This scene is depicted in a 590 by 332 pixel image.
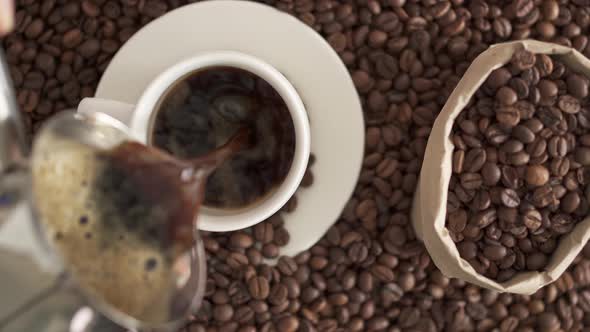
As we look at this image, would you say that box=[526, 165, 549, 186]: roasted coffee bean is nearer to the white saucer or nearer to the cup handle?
the white saucer

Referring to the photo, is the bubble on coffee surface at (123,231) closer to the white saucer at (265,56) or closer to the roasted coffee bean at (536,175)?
the white saucer at (265,56)

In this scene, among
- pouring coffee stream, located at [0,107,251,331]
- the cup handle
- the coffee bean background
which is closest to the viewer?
pouring coffee stream, located at [0,107,251,331]

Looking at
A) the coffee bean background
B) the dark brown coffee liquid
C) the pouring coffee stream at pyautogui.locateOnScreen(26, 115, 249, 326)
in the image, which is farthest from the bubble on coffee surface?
the coffee bean background

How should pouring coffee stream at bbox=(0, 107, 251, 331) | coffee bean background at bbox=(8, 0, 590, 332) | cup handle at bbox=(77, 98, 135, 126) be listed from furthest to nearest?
coffee bean background at bbox=(8, 0, 590, 332) → cup handle at bbox=(77, 98, 135, 126) → pouring coffee stream at bbox=(0, 107, 251, 331)

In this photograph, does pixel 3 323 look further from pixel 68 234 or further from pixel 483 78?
pixel 483 78

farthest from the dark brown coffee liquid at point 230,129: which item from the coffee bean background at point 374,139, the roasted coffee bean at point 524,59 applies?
the roasted coffee bean at point 524,59

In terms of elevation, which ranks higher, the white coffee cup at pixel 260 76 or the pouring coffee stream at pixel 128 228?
the pouring coffee stream at pixel 128 228

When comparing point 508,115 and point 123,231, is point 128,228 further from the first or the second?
point 508,115

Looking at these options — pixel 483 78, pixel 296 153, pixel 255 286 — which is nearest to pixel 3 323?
pixel 296 153

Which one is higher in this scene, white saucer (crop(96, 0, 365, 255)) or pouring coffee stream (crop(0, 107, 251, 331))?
pouring coffee stream (crop(0, 107, 251, 331))
